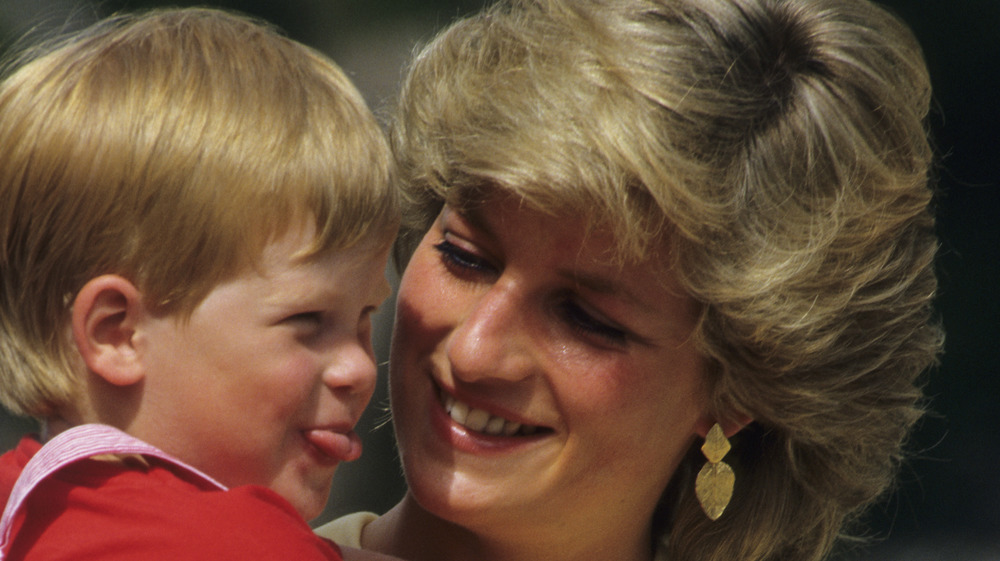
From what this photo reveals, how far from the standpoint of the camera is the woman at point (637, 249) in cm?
206

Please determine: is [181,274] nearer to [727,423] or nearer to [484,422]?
[484,422]

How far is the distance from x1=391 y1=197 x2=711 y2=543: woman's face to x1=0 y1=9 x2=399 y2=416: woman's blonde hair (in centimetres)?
37

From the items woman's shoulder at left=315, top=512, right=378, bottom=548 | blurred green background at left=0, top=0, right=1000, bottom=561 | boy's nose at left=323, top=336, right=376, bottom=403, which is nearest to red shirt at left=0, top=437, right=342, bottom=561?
boy's nose at left=323, top=336, right=376, bottom=403

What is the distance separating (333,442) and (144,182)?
0.48m

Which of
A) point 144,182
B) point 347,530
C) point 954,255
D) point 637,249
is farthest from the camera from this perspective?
point 954,255

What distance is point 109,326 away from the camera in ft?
5.66

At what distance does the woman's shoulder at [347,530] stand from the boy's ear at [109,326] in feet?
2.67

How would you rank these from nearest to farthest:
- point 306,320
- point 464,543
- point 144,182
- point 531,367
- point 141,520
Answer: point 141,520 → point 144,182 → point 306,320 → point 531,367 → point 464,543

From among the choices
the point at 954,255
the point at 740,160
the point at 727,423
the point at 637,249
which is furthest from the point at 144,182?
the point at 954,255

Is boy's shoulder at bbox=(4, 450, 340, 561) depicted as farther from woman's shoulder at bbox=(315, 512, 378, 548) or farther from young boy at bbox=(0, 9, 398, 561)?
woman's shoulder at bbox=(315, 512, 378, 548)

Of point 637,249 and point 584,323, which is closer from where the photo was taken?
point 637,249

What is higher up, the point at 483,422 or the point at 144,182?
the point at 144,182

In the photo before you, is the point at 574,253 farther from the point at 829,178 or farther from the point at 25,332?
the point at 25,332

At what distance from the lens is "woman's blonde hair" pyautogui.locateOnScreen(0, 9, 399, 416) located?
1708mm
